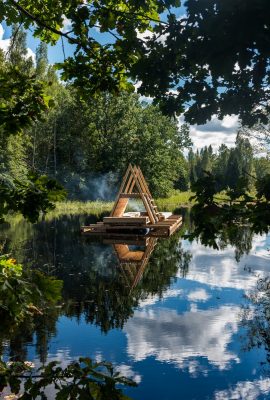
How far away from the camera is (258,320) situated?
29.1ft

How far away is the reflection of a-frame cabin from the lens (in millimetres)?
13172

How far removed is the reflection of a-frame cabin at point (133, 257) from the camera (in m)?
13.2

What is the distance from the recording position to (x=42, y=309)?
31.8 feet

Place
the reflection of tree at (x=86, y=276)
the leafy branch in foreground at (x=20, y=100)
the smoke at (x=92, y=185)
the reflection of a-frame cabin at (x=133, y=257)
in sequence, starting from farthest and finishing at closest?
1. the smoke at (x=92, y=185)
2. the reflection of a-frame cabin at (x=133, y=257)
3. the reflection of tree at (x=86, y=276)
4. the leafy branch in foreground at (x=20, y=100)

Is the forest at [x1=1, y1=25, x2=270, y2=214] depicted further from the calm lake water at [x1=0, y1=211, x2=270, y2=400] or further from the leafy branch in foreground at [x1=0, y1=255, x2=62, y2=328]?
the leafy branch in foreground at [x1=0, y1=255, x2=62, y2=328]

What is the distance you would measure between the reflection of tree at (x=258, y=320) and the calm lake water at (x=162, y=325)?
21 mm

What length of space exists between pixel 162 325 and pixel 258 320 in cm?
190

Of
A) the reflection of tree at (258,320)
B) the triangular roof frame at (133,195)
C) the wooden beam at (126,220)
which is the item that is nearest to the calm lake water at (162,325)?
the reflection of tree at (258,320)

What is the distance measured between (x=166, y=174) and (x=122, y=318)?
42674 millimetres

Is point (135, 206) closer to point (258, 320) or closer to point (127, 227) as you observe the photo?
point (127, 227)

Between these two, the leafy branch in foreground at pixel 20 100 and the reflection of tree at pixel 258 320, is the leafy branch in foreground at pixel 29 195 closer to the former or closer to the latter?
the leafy branch in foreground at pixel 20 100

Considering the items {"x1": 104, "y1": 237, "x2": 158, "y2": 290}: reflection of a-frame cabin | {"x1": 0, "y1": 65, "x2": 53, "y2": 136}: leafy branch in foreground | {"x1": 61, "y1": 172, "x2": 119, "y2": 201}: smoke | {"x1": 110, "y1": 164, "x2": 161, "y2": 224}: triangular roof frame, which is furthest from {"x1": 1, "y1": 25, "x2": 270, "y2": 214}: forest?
{"x1": 0, "y1": 65, "x2": 53, "y2": 136}: leafy branch in foreground

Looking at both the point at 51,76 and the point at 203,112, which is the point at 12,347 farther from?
the point at 51,76

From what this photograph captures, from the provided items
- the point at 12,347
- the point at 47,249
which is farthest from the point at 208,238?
the point at 47,249
